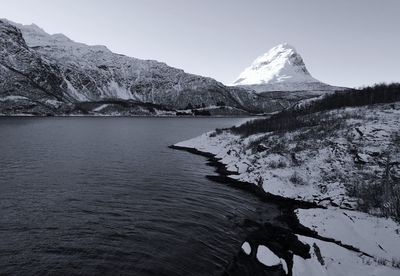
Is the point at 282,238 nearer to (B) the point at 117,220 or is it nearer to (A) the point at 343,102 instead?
(B) the point at 117,220

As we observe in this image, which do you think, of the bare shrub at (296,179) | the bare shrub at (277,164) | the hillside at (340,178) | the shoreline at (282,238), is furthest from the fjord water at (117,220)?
the bare shrub at (277,164)

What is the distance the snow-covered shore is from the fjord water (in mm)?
3392

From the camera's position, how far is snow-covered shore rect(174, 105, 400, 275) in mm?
17047

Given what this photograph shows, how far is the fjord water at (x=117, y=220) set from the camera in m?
16.4

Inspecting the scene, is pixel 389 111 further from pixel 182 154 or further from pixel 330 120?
pixel 182 154

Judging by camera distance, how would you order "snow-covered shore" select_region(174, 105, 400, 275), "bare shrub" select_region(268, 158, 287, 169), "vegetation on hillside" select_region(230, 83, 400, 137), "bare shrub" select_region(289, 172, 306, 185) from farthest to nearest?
1. "vegetation on hillside" select_region(230, 83, 400, 137)
2. "bare shrub" select_region(268, 158, 287, 169)
3. "bare shrub" select_region(289, 172, 306, 185)
4. "snow-covered shore" select_region(174, 105, 400, 275)

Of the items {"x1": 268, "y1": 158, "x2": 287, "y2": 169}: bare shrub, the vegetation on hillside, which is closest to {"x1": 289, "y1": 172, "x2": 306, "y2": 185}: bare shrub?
{"x1": 268, "y1": 158, "x2": 287, "y2": 169}: bare shrub

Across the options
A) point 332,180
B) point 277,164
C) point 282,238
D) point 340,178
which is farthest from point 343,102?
point 282,238

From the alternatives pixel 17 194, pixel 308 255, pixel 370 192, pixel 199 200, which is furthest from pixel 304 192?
pixel 17 194

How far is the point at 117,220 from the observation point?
22.2 m

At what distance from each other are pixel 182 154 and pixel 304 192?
30202mm

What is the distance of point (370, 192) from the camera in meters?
24.9

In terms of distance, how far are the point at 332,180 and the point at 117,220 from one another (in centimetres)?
1885

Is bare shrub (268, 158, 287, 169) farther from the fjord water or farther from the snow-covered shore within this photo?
the fjord water
